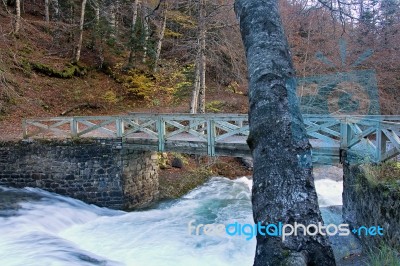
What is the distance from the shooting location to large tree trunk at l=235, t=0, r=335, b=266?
1.84 m

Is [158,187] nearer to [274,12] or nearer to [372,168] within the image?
[372,168]

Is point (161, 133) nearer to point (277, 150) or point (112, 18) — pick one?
point (277, 150)

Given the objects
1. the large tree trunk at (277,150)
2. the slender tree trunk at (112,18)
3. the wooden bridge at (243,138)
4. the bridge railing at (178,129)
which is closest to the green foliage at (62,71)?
the slender tree trunk at (112,18)

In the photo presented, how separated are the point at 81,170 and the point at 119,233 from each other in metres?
2.98

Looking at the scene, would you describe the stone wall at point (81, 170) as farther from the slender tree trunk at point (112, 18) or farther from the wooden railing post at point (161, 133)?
the slender tree trunk at point (112, 18)

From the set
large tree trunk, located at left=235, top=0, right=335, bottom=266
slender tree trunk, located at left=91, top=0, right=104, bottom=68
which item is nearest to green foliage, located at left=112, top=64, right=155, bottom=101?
slender tree trunk, located at left=91, top=0, right=104, bottom=68

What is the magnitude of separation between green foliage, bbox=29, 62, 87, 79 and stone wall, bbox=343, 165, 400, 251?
49.1ft

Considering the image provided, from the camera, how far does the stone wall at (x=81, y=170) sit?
1049 cm

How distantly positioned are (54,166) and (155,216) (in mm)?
3578

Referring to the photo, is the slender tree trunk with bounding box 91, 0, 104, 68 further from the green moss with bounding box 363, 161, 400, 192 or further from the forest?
the green moss with bounding box 363, 161, 400, 192

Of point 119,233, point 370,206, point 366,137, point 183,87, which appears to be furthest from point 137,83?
point 370,206

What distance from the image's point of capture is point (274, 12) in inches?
102

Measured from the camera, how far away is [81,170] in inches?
416

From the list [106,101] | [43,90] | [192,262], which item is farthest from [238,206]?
[43,90]
